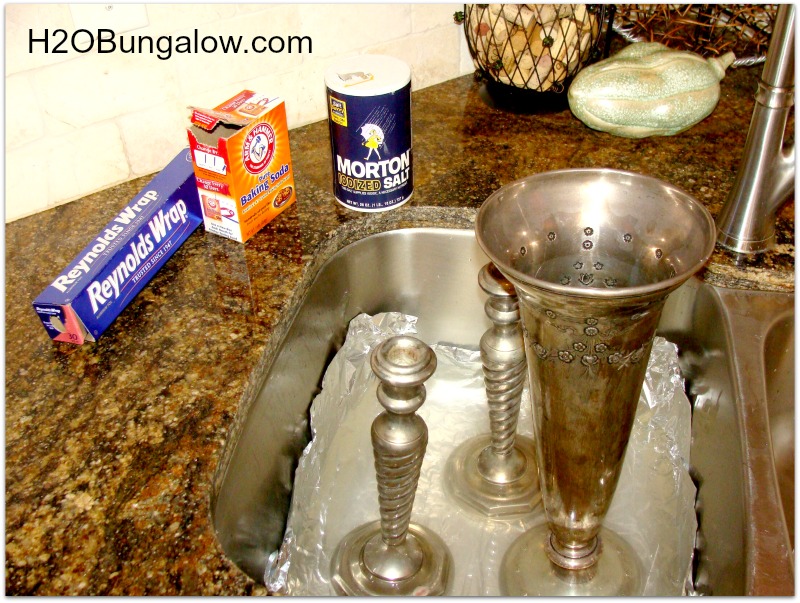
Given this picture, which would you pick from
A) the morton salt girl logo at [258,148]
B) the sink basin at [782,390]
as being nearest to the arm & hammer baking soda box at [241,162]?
the morton salt girl logo at [258,148]

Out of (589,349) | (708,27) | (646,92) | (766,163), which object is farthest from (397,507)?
(708,27)

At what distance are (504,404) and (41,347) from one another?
1.41ft

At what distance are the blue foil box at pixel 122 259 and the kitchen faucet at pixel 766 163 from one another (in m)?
0.56

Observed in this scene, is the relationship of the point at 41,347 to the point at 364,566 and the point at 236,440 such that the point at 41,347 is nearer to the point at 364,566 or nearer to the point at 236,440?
the point at 236,440

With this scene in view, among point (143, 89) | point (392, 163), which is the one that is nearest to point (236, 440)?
point (392, 163)

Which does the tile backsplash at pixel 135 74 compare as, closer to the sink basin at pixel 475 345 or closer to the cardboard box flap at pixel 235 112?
the cardboard box flap at pixel 235 112

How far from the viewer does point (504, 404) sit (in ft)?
2.34

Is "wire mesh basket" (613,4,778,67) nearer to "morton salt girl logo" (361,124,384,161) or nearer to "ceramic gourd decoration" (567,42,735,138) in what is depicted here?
"ceramic gourd decoration" (567,42,735,138)

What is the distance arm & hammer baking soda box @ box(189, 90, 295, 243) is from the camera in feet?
2.49

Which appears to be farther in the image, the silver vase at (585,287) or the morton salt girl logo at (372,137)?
the morton salt girl logo at (372,137)

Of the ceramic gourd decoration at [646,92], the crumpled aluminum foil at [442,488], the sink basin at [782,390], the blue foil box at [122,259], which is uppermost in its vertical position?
the ceramic gourd decoration at [646,92]

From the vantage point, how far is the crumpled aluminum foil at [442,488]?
0.71 meters

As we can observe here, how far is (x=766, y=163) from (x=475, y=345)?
1.24 ft

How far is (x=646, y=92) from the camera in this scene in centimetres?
94
